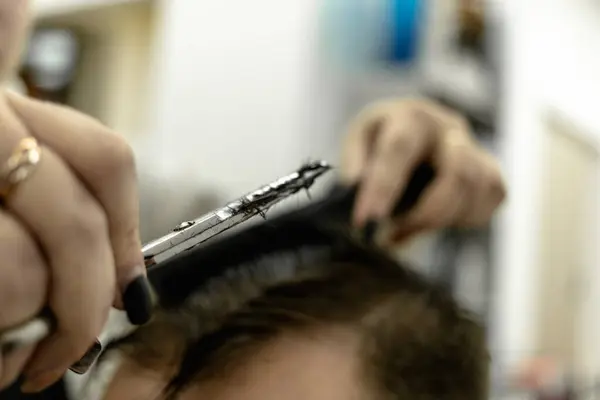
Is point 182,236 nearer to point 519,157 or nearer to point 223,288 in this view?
point 223,288

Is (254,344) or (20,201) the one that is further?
(254,344)

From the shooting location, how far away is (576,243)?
190 centimetres

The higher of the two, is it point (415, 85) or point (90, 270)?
point (90, 270)

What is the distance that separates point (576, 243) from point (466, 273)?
693 millimetres

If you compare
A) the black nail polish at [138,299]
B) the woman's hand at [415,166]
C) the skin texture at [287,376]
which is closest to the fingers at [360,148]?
the woman's hand at [415,166]

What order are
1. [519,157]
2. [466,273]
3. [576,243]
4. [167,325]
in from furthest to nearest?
[576,243]
[519,157]
[466,273]
[167,325]

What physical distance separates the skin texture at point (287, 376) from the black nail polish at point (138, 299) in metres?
0.09

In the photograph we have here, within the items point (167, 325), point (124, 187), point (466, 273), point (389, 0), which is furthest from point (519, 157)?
point (124, 187)

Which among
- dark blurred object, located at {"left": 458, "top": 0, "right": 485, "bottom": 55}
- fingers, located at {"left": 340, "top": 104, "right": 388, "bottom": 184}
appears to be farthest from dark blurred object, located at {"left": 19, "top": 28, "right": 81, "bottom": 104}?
dark blurred object, located at {"left": 458, "top": 0, "right": 485, "bottom": 55}

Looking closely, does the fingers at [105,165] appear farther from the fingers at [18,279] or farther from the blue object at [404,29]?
the blue object at [404,29]

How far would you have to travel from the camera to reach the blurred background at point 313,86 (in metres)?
0.97

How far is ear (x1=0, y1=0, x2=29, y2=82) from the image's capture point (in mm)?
244

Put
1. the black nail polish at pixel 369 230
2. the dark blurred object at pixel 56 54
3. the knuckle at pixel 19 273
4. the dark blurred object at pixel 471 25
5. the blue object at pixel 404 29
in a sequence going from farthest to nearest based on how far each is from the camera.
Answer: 1. the dark blurred object at pixel 471 25
2. the blue object at pixel 404 29
3. the dark blurred object at pixel 56 54
4. the black nail polish at pixel 369 230
5. the knuckle at pixel 19 273

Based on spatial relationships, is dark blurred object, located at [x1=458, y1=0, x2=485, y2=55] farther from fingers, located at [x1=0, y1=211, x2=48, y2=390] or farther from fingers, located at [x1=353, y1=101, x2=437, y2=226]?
fingers, located at [x1=0, y1=211, x2=48, y2=390]
